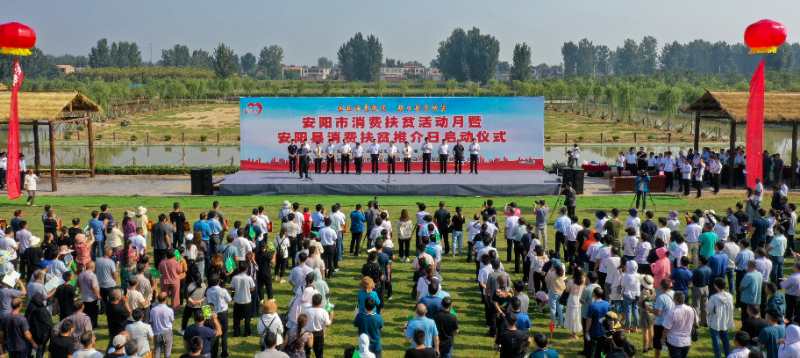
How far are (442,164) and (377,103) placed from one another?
3438mm

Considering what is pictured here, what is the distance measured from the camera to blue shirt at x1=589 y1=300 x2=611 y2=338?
985 centimetres

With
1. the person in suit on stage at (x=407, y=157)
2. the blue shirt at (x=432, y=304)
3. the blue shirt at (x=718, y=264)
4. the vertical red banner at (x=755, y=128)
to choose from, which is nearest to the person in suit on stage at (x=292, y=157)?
the person in suit on stage at (x=407, y=157)

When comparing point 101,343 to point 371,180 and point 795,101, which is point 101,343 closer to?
point 371,180

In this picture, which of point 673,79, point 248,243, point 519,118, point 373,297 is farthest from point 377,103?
point 673,79

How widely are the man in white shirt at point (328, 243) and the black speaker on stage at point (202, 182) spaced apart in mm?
12209

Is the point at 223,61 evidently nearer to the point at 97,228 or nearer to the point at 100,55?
the point at 100,55

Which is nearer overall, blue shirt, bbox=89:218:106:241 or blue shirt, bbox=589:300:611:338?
blue shirt, bbox=589:300:611:338

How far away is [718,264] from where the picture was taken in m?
12.0

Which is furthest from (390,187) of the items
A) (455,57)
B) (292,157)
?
(455,57)

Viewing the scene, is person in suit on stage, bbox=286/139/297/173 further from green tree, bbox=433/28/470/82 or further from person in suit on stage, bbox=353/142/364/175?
green tree, bbox=433/28/470/82

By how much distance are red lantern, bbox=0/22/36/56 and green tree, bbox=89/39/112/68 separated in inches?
6536

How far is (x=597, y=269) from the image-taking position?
12.4m

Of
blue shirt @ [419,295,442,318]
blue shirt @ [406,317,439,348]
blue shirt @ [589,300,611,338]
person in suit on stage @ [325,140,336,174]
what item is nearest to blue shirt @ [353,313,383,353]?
blue shirt @ [406,317,439,348]

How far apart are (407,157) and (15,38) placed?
13.3 metres
